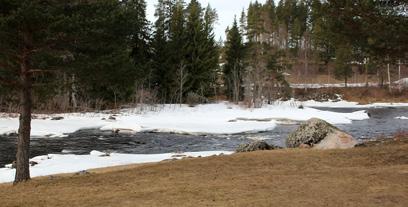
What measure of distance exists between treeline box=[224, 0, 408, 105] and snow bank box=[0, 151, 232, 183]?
8704 millimetres

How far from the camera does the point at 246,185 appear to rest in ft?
31.5

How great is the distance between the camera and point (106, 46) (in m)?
12.4

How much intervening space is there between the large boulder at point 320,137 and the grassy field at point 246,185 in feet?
13.3

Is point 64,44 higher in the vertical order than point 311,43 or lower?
lower

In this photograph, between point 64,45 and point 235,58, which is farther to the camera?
point 235,58

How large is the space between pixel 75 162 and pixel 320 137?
9.36m

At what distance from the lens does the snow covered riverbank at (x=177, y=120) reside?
3231 centimetres

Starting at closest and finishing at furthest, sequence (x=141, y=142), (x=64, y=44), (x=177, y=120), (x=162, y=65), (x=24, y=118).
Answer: (x=64, y=44)
(x=24, y=118)
(x=141, y=142)
(x=177, y=120)
(x=162, y=65)

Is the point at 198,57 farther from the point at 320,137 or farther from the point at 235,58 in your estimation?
the point at 320,137

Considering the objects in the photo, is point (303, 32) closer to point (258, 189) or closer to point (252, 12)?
point (252, 12)

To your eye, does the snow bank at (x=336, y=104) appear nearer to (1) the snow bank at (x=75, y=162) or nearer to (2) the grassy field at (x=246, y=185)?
(1) the snow bank at (x=75, y=162)

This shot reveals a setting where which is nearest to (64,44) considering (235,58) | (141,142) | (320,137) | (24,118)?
(24,118)

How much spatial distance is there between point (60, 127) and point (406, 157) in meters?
24.2

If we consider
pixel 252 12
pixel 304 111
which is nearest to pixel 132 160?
pixel 304 111
